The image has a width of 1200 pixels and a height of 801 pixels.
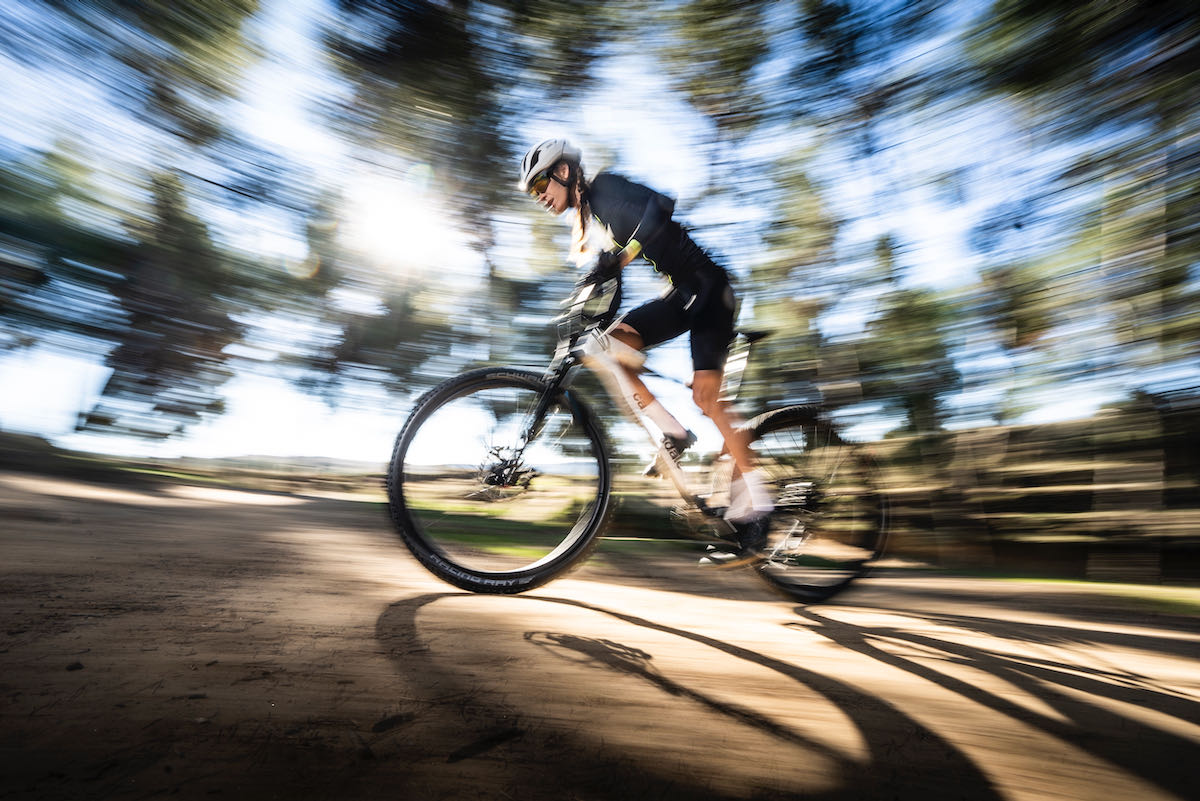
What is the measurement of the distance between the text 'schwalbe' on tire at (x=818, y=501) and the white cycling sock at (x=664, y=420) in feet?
1.34

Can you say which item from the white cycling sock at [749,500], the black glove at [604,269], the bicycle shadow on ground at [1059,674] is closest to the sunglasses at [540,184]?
the black glove at [604,269]

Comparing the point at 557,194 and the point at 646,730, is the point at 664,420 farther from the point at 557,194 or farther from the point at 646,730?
the point at 646,730

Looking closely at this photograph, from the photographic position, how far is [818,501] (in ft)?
9.43

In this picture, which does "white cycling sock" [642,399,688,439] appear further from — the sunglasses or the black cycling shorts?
the sunglasses

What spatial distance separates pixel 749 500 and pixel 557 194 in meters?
1.56

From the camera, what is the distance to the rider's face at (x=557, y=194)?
256 centimetres

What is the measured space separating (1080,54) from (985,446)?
2347mm

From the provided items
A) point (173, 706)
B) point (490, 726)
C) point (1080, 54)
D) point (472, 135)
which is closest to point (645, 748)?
point (490, 726)

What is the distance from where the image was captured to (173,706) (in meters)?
1.24

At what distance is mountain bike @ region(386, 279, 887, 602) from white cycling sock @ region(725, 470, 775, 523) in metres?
0.05

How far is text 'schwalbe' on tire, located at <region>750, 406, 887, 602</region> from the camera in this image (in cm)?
282

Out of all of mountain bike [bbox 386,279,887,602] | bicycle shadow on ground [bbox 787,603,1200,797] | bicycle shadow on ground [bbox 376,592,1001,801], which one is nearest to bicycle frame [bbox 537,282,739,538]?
mountain bike [bbox 386,279,887,602]

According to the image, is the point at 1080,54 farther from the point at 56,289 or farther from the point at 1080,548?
the point at 56,289

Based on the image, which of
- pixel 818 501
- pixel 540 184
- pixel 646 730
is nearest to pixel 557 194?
pixel 540 184
